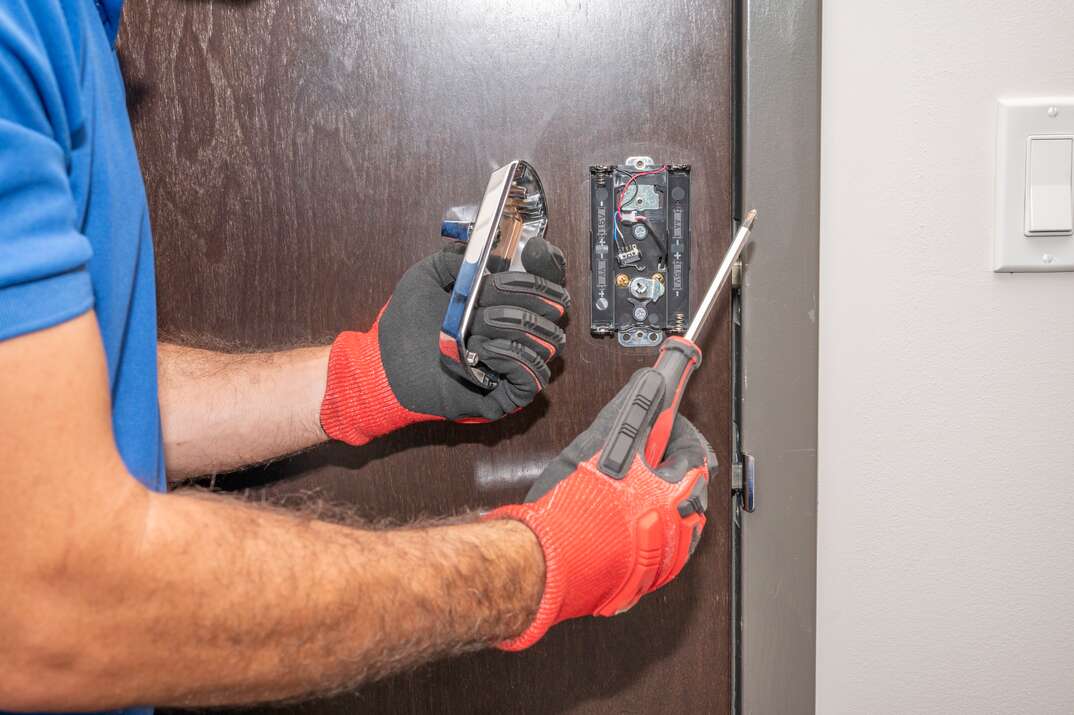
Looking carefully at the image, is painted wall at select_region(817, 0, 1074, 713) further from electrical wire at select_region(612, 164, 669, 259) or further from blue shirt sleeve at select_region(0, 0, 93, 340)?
blue shirt sleeve at select_region(0, 0, 93, 340)

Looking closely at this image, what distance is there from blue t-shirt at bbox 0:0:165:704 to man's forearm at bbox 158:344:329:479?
0.13m

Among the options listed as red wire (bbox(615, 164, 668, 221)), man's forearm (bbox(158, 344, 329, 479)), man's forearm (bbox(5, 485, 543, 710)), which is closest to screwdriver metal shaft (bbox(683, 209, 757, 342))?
red wire (bbox(615, 164, 668, 221))

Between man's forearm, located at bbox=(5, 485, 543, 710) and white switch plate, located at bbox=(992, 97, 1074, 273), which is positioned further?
white switch plate, located at bbox=(992, 97, 1074, 273)

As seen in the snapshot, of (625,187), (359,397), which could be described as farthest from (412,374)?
(625,187)

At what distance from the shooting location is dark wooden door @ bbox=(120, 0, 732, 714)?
2.12 feet

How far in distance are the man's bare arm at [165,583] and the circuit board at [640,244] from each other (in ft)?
1.03

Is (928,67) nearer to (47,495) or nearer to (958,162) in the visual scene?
(958,162)

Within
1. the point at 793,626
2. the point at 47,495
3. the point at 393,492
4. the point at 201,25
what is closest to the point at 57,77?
the point at 47,495

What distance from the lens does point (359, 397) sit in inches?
25.2

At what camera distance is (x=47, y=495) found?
31 centimetres

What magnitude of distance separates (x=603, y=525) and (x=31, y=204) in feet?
1.29

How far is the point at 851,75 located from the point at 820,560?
1.56 ft

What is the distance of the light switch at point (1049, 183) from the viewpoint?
62 cm

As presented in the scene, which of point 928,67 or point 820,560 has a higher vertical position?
point 928,67
